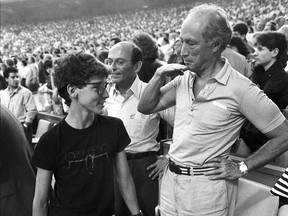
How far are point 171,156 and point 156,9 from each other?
15159 millimetres

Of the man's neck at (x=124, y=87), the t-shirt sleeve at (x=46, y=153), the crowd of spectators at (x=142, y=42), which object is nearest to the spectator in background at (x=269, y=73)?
the crowd of spectators at (x=142, y=42)

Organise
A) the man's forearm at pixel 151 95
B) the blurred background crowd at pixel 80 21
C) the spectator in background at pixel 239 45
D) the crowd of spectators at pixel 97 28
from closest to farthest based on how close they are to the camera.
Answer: the man's forearm at pixel 151 95, the spectator in background at pixel 239 45, the crowd of spectators at pixel 97 28, the blurred background crowd at pixel 80 21

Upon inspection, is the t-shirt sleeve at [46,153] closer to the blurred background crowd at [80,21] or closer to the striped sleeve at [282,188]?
the striped sleeve at [282,188]

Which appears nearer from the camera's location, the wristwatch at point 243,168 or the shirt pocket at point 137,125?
the wristwatch at point 243,168

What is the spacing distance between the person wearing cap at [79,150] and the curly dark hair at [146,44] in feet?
5.88

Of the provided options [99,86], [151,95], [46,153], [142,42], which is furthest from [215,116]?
[142,42]

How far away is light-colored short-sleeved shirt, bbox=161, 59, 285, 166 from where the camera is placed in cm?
133

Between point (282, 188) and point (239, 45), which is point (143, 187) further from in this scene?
point (239, 45)

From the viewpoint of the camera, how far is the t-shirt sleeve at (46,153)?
4.25ft

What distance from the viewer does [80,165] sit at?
1.36m

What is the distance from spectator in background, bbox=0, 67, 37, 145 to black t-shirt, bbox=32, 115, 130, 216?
302 centimetres

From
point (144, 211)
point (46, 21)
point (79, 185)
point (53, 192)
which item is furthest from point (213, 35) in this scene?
point (46, 21)

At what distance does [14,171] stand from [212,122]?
73cm

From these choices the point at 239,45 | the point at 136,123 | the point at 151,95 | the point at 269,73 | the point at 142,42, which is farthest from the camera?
the point at 239,45
